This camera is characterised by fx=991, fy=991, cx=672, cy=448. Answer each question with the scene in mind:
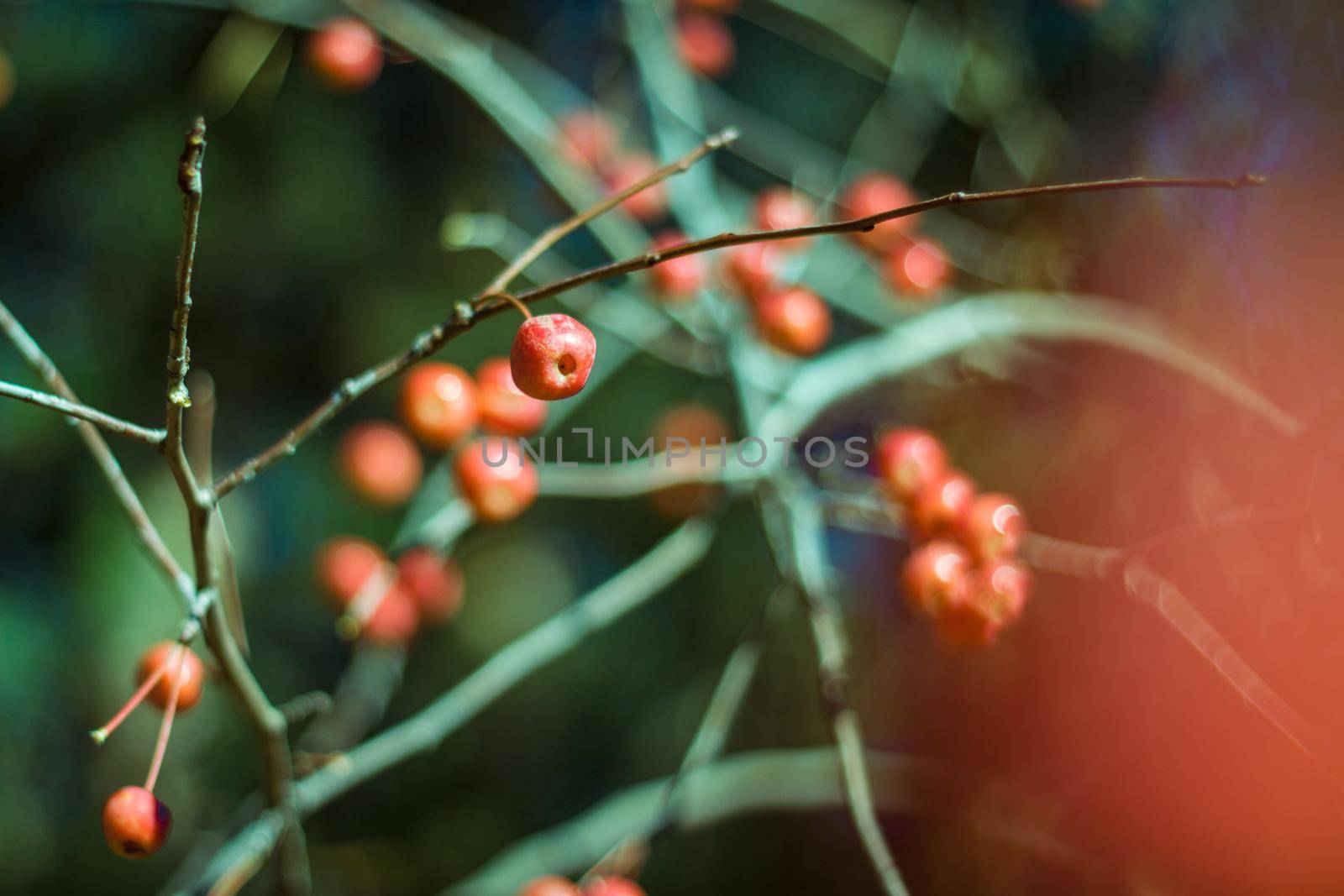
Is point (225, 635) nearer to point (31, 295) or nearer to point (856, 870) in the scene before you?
point (856, 870)

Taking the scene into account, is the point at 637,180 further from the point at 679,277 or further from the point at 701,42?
the point at 701,42

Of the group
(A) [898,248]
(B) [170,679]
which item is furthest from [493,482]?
(A) [898,248]

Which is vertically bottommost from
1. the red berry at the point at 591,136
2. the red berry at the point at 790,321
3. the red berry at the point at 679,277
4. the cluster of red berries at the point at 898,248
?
the red berry at the point at 790,321

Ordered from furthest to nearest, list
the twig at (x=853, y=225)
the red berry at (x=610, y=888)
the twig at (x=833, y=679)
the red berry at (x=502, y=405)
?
the red berry at (x=502, y=405), the red berry at (x=610, y=888), the twig at (x=833, y=679), the twig at (x=853, y=225)

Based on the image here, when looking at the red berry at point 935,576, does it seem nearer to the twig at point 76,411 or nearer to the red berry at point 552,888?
the red berry at point 552,888

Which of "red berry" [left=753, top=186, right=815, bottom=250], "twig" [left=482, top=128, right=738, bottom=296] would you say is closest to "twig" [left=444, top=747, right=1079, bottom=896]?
"twig" [left=482, top=128, right=738, bottom=296]

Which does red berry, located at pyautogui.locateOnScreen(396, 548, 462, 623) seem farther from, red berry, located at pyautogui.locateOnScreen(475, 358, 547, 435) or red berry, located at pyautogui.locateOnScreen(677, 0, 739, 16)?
red berry, located at pyautogui.locateOnScreen(677, 0, 739, 16)

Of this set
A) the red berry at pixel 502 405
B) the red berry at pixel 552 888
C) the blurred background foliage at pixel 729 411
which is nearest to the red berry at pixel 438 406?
the red berry at pixel 502 405
